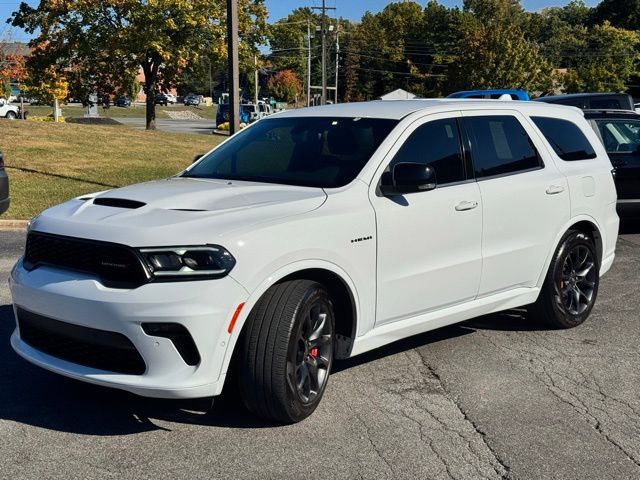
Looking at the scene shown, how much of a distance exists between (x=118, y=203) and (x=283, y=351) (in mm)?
1297

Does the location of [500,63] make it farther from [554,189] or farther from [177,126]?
[554,189]

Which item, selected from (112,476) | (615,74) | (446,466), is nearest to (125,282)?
(112,476)

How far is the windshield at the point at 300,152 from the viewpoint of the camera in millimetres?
4695

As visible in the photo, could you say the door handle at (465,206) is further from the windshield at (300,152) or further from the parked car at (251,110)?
the parked car at (251,110)

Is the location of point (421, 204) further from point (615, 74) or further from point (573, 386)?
point (615, 74)

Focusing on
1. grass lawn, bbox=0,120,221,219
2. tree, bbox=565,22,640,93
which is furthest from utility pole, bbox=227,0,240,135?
tree, bbox=565,22,640,93

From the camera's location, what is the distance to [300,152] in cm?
500

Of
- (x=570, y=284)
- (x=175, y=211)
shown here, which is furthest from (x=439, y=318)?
(x=175, y=211)

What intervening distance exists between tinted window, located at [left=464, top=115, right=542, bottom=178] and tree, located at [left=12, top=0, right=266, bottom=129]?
88.2 feet

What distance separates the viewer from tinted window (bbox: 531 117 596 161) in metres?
5.97

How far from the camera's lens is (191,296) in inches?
140

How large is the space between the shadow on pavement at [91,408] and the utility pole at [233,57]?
812cm

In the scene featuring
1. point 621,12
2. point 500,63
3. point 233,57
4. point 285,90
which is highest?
point 621,12

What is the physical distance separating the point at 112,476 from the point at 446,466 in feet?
5.29
